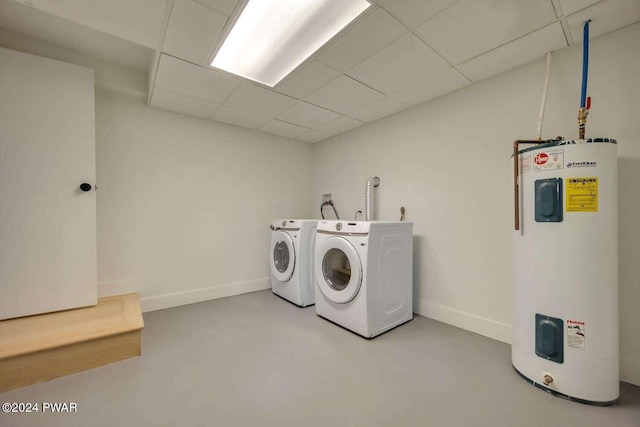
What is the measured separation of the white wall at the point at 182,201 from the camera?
8.04 ft

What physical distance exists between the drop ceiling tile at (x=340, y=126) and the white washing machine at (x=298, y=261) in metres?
1.22

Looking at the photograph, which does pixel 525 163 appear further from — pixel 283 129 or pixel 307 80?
pixel 283 129

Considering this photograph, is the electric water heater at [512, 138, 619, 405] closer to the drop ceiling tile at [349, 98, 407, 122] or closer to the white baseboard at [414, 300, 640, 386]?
the white baseboard at [414, 300, 640, 386]

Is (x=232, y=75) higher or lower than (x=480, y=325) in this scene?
higher

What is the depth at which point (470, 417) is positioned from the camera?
4.14ft

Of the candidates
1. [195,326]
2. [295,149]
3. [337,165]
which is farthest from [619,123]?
[195,326]

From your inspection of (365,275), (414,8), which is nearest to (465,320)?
(365,275)

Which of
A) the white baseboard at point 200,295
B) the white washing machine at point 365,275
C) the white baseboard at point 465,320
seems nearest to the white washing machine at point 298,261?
the white washing machine at point 365,275

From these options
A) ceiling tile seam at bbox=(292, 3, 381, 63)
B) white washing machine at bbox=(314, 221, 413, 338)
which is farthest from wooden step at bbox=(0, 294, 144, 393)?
ceiling tile seam at bbox=(292, 3, 381, 63)

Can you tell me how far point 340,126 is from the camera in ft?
10.4

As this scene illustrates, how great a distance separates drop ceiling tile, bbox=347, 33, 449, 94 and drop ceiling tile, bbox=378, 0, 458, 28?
0.13 m

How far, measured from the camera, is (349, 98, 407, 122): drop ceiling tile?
2512 mm

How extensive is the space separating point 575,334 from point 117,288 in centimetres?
352

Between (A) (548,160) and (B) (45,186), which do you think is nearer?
(A) (548,160)
